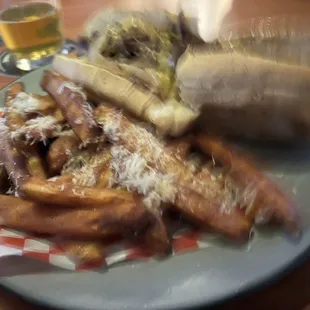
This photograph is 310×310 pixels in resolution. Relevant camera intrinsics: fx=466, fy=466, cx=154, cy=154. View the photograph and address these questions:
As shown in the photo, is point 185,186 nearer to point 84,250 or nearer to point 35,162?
point 84,250

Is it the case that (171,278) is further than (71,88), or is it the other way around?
(71,88)

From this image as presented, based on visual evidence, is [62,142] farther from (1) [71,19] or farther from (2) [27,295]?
(1) [71,19]

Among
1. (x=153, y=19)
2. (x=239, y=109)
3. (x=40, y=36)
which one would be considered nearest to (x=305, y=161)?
(x=239, y=109)

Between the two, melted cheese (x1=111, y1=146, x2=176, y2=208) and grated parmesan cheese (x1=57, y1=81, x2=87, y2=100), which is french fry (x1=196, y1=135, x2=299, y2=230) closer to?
melted cheese (x1=111, y1=146, x2=176, y2=208)

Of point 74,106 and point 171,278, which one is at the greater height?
point 74,106

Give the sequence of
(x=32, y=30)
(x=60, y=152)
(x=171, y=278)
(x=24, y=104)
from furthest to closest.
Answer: (x=32, y=30) → (x=24, y=104) → (x=60, y=152) → (x=171, y=278)

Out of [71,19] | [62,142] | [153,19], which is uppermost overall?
[153,19]

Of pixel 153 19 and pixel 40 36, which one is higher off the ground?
pixel 153 19

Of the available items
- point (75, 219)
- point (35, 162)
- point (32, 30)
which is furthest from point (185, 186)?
point (32, 30)
